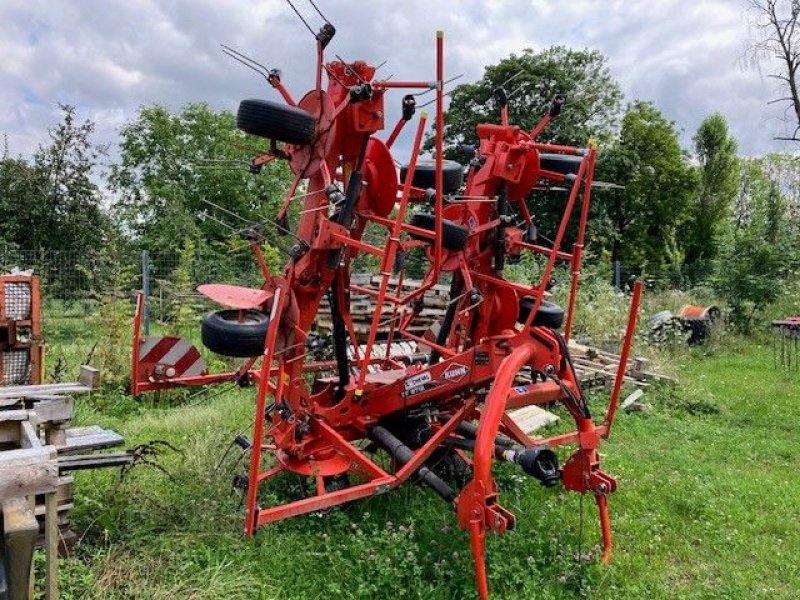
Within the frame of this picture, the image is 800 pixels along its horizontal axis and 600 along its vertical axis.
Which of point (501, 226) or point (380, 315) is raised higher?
point (501, 226)

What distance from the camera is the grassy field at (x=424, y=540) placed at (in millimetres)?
3561

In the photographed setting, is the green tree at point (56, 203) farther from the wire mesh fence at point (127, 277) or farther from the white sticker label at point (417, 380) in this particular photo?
the white sticker label at point (417, 380)

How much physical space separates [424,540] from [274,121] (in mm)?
2649

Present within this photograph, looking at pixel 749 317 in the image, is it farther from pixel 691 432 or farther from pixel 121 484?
pixel 121 484

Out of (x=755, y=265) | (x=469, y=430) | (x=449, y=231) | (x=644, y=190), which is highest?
(x=644, y=190)

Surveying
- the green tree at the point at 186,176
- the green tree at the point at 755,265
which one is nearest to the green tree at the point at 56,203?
the green tree at the point at 186,176

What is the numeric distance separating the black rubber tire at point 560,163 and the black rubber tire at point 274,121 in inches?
70.4

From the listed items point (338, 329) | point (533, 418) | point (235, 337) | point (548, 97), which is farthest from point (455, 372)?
point (548, 97)

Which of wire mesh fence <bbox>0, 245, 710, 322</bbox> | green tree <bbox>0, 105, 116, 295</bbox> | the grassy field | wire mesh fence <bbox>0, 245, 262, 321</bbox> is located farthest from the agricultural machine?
green tree <bbox>0, 105, 116, 295</bbox>

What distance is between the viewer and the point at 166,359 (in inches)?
175

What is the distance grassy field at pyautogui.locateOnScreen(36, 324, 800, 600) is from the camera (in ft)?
11.7

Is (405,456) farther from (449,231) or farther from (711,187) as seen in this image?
(711,187)

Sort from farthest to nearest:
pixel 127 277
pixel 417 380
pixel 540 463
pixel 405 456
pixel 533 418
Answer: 1. pixel 127 277
2. pixel 533 418
3. pixel 417 380
4. pixel 405 456
5. pixel 540 463

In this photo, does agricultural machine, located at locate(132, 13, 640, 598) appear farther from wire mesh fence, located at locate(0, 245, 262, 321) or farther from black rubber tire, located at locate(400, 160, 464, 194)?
wire mesh fence, located at locate(0, 245, 262, 321)
